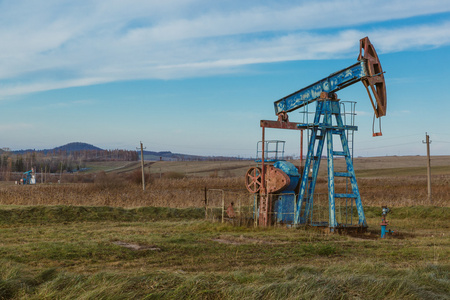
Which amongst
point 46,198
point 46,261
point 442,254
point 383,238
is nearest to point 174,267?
point 46,261

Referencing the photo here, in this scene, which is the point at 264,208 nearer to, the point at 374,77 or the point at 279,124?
the point at 279,124

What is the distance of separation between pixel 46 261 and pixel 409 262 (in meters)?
7.16

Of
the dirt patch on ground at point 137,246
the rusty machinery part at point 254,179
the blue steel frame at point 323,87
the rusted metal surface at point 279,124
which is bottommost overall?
the dirt patch on ground at point 137,246

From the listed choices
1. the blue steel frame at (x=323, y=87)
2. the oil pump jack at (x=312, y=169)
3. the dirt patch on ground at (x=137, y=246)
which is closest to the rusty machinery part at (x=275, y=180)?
the oil pump jack at (x=312, y=169)

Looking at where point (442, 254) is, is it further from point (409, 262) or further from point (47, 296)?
point (47, 296)

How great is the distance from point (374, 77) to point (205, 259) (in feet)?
26.8

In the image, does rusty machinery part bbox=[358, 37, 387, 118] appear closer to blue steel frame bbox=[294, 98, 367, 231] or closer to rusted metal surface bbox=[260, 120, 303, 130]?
blue steel frame bbox=[294, 98, 367, 231]

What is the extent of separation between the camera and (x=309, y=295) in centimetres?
586

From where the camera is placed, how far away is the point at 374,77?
48.5 ft

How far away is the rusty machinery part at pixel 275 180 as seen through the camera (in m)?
15.6

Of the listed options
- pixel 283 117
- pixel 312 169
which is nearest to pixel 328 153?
pixel 312 169

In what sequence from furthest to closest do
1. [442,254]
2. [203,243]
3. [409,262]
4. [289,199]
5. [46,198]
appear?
[46,198] → [289,199] → [203,243] → [442,254] → [409,262]

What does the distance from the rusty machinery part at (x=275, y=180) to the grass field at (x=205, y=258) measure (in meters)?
1.32

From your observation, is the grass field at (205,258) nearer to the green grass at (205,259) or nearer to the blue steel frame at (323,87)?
the green grass at (205,259)
